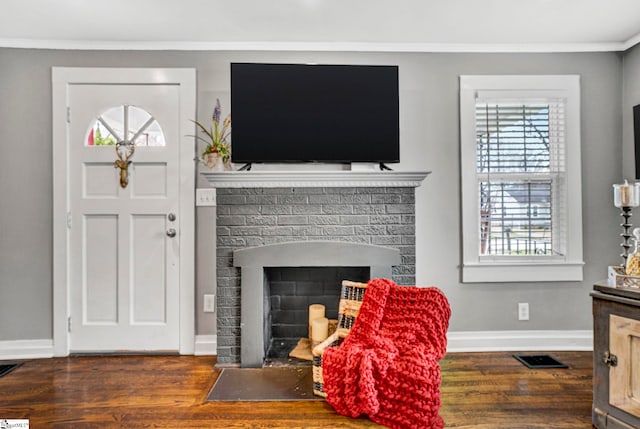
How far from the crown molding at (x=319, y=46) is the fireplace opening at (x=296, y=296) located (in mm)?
1599

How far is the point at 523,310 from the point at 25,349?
3.60m

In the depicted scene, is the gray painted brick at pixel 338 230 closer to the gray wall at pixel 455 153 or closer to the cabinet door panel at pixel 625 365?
the gray wall at pixel 455 153

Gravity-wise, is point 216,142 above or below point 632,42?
below

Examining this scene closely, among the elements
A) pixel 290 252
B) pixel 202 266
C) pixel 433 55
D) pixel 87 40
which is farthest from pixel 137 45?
pixel 433 55

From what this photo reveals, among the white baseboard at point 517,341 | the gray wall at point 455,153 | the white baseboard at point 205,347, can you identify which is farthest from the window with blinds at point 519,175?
the white baseboard at point 205,347

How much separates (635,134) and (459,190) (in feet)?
4.10

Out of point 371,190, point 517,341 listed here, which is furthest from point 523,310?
point 371,190

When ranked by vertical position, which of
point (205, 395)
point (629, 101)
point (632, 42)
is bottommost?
point (205, 395)

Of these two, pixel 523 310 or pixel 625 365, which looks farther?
pixel 523 310

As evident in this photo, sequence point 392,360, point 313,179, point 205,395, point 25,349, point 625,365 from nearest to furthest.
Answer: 1. point 625,365
2. point 392,360
3. point 205,395
4. point 313,179
5. point 25,349

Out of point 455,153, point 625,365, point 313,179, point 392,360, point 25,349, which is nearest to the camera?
point 625,365

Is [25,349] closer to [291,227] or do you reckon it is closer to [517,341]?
[291,227]

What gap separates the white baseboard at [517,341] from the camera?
2697 millimetres

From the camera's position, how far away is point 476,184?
271cm
